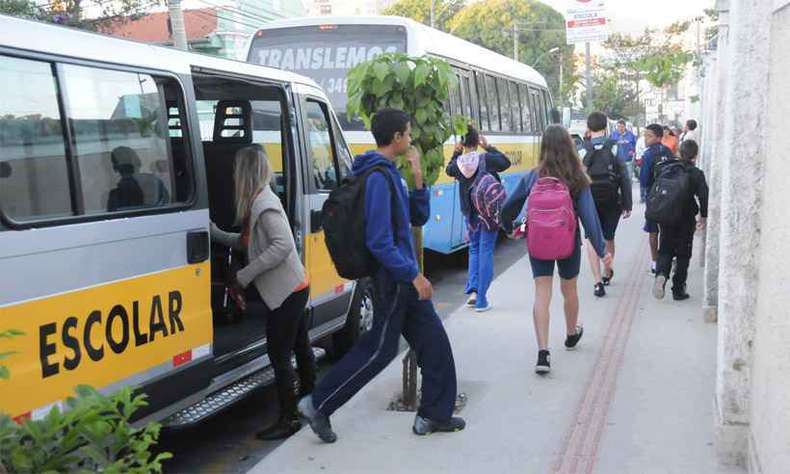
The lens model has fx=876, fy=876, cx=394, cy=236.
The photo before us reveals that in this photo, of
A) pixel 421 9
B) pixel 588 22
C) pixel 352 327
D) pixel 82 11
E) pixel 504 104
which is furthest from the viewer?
pixel 421 9

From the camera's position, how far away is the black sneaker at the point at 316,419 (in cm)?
499

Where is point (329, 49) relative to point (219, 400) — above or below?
above

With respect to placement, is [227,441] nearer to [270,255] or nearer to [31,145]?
[270,255]

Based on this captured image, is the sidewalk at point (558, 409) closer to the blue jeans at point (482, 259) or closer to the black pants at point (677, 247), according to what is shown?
the blue jeans at point (482, 259)

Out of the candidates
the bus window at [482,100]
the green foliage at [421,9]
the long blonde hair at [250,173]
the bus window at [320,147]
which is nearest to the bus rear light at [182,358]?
the long blonde hair at [250,173]

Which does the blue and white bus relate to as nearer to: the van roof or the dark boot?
the van roof

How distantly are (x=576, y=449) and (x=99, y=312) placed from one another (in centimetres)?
269

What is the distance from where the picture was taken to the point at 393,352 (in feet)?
16.0

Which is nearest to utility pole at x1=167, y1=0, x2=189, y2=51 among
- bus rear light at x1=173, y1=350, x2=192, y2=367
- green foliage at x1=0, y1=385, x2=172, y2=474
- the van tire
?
the van tire

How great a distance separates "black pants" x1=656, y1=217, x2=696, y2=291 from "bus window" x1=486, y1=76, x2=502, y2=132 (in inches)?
222

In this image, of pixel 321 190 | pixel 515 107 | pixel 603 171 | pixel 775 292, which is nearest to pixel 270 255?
pixel 321 190

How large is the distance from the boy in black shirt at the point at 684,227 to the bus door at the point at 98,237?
17.2 feet

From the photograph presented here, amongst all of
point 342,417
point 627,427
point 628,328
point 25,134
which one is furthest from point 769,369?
point 628,328

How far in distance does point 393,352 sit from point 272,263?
2.92 ft
